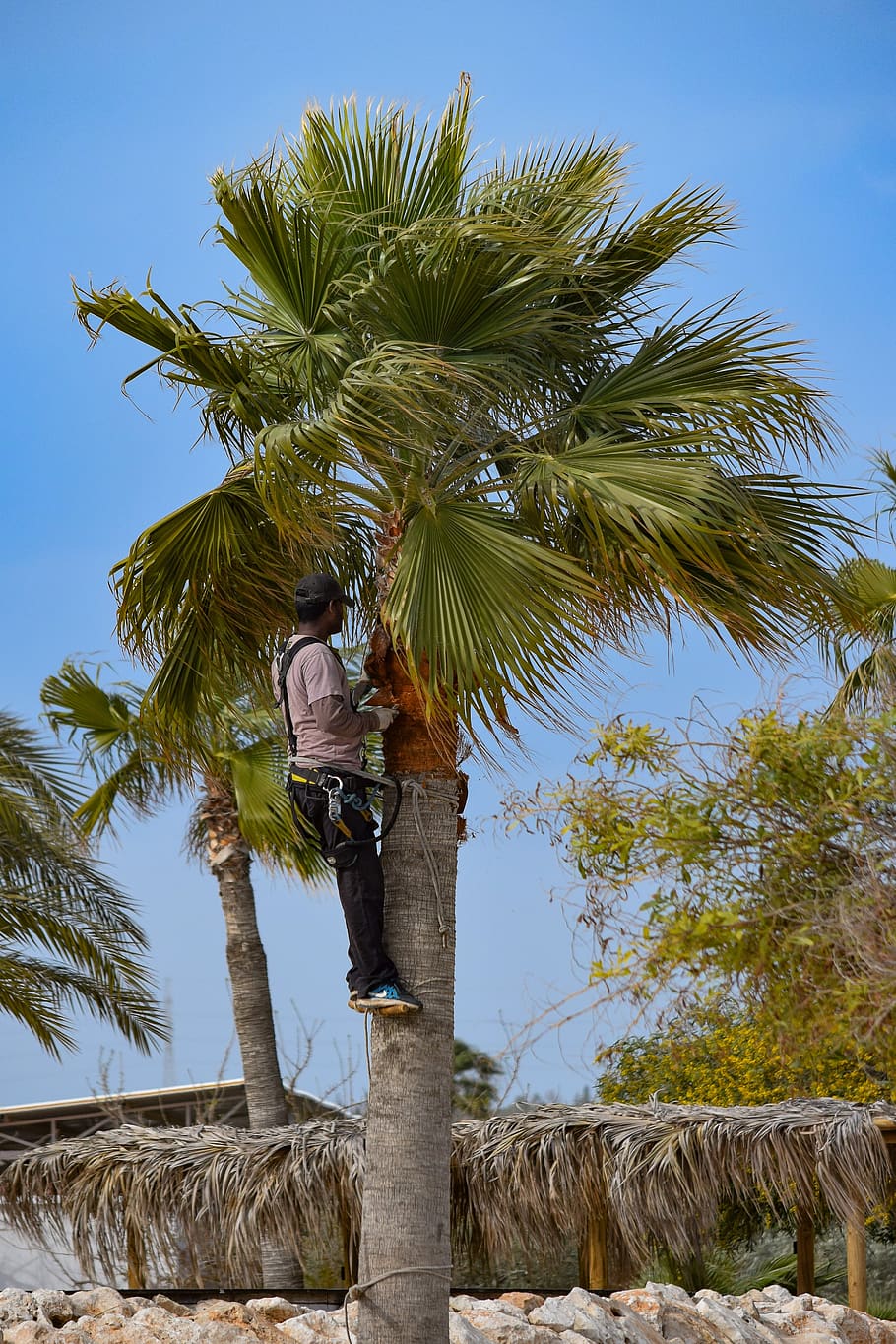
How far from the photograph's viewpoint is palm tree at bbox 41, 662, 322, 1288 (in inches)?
591

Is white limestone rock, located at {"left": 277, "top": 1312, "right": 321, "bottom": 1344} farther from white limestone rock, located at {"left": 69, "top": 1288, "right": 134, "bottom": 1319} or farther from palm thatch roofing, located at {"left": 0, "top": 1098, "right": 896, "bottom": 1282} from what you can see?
palm thatch roofing, located at {"left": 0, "top": 1098, "right": 896, "bottom": 1282}

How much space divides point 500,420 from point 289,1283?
11.5 meters

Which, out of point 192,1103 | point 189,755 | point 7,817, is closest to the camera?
point 189,755

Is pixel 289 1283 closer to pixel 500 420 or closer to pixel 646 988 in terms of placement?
pixel 646 988

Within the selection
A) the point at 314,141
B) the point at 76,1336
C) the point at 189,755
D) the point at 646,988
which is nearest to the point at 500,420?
the point at 314,141

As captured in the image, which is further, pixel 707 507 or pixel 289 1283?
pixel 289 1283

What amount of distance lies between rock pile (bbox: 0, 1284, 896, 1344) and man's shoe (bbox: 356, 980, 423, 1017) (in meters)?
1.60

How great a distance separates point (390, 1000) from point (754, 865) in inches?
116

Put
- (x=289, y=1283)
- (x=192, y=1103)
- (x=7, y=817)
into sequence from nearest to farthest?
(x=7, y=817)
(x=289, y=1283)
(x=192, y=1103)

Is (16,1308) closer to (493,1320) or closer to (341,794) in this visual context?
(493,1320)

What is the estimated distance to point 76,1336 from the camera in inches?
250

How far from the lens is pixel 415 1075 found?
5.84m

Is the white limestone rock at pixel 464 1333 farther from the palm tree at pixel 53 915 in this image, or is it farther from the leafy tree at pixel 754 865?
the palm tree at pixel 53 915

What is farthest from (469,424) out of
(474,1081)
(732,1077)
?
(474,1081)
